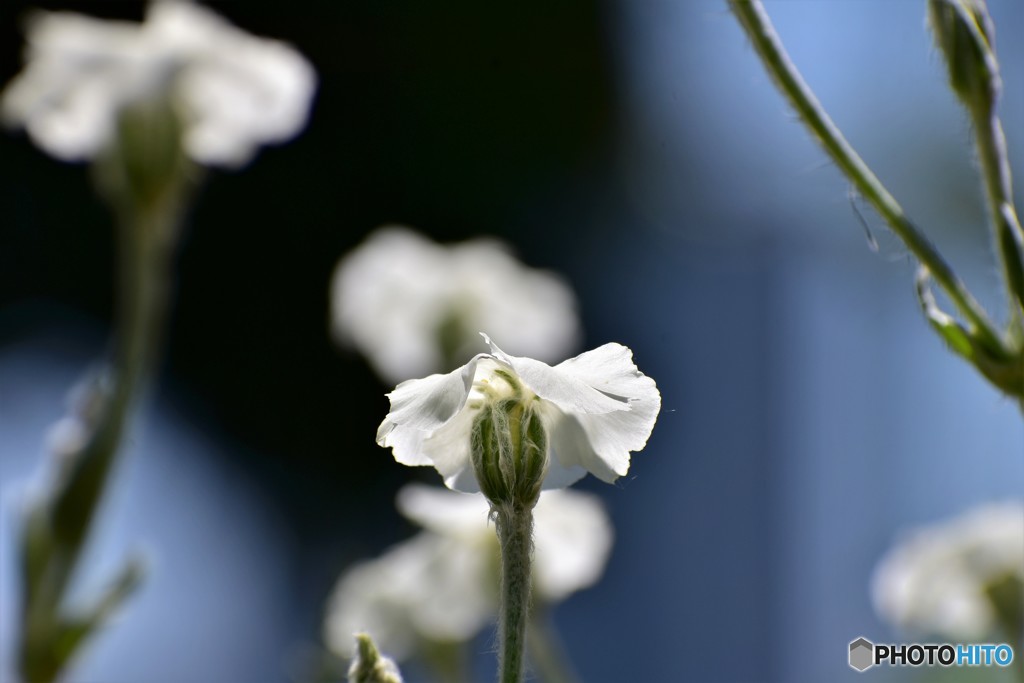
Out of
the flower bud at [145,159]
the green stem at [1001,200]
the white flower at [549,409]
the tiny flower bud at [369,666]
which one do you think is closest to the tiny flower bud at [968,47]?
the green stem at [1001,200]

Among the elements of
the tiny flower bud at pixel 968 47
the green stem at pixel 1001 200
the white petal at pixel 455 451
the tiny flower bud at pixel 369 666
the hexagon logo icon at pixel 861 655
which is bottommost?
the hexagon logo icon at pixel 861 655

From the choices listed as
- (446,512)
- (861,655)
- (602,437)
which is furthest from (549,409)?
(446,512)

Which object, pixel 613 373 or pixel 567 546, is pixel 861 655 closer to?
pixel 567 546

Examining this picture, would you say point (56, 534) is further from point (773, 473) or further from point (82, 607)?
point (773, 473)

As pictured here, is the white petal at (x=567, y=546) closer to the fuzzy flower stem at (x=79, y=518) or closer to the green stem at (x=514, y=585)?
the fuzzy flower stem at (x=79, y=518)

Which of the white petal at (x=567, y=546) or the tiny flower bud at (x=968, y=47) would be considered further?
the white petal at (x=567, y=546)

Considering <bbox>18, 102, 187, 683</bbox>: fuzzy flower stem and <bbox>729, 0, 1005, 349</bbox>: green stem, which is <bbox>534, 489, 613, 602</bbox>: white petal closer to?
<bbox>18, 102, 187, 683</bbox>: fuzzy flower stem

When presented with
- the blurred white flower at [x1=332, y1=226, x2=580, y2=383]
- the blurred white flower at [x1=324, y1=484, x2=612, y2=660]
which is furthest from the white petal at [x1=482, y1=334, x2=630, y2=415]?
the blurred white flower at [x1=332, y1=226, x2=580, y2=383]
